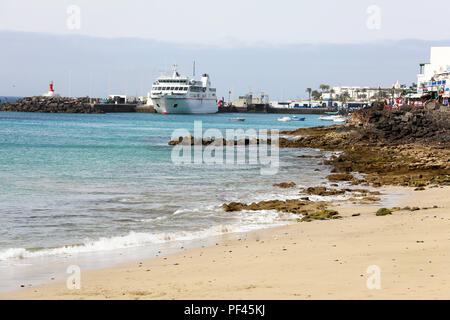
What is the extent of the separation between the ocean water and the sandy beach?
42.6 inches

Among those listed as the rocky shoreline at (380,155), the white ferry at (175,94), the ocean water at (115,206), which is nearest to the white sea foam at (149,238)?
the ocean water at (115,206)

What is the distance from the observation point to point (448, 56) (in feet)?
→ 265

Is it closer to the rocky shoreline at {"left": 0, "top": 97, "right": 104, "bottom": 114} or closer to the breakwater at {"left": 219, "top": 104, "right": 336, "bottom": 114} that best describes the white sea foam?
the rocky shoreline at {"left": 0, "top": 97, "right": 104, "bottom": 114}

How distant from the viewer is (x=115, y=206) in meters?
16.4

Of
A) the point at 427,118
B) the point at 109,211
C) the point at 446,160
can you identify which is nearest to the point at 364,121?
the point at 427,118

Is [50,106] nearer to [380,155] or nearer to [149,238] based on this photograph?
[380,155]

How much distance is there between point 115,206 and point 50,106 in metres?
123

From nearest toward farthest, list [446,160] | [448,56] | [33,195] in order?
[33,195]
[446,160]
[448,56]

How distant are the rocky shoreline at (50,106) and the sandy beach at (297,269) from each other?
12805 centimetres

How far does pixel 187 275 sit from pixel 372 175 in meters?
16.6

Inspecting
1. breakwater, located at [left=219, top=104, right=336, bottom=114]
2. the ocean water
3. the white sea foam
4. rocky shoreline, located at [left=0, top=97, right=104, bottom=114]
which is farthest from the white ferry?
the white sea foam

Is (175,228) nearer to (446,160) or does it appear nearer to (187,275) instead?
(187,275)

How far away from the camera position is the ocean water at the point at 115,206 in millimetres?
10820

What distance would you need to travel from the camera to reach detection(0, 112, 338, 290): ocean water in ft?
35.5
